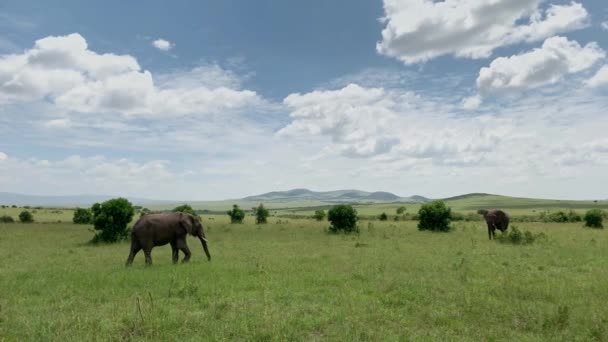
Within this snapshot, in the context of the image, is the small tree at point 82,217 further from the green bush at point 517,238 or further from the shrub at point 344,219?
the green bush at point 517,238

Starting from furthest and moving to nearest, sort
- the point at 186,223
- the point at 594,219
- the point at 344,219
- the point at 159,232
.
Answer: the point at 594,219 → the point at 344,219 → the point at 186,223 → the point at 159,232

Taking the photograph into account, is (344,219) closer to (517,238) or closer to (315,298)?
(517,238)

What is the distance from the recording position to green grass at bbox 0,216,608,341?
31.4ft

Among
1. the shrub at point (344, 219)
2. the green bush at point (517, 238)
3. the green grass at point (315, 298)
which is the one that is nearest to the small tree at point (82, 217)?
the green grass at point (315, 298)

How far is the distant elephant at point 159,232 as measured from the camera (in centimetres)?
1955

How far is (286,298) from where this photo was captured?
12.8 meters

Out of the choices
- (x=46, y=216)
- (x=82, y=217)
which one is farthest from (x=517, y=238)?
(x=46, y=216)

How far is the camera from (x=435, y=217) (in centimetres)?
4212

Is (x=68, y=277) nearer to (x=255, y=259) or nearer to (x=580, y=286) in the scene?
(x=255, y=259)

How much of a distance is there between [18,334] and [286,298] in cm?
713

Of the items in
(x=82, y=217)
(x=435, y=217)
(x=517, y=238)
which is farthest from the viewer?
(x=82, y=217)

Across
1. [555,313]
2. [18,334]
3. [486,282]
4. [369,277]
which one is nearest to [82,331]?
[18,334]

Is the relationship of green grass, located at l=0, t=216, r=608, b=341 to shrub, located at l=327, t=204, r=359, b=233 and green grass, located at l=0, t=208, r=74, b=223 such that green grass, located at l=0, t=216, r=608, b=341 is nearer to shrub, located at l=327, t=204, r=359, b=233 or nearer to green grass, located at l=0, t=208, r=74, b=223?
shrub, located at l=327, t=204, r=359, b=233

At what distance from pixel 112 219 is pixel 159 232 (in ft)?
55.5
